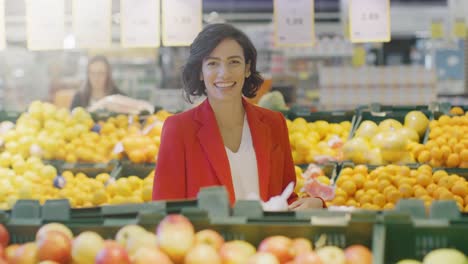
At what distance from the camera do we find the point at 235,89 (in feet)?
11.0

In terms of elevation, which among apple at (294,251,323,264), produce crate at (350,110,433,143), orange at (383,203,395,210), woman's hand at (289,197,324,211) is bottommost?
orange at (383,203,395,210)

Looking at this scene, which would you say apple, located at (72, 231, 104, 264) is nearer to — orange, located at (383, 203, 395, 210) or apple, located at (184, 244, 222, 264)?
apple, located at (184, 244, 222, 264)

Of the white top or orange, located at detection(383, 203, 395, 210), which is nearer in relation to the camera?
the white top

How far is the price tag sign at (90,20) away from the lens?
5.85 m

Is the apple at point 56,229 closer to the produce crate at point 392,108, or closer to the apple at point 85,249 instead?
the apple at point 85,249

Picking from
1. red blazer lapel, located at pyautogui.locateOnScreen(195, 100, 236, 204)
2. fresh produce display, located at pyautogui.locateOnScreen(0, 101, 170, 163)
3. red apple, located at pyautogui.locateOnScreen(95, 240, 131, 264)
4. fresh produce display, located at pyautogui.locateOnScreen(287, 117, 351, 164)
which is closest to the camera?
red apple, located at pyautogui.locateOnScreen(95, 240, 131, 264)

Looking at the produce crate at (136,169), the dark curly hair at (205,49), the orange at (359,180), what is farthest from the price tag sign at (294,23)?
the dark curly hair at (205,49)

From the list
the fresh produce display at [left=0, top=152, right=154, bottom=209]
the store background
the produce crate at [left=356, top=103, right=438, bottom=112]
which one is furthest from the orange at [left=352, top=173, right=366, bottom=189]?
the store background

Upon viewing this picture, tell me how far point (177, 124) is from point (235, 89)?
12.4 inches

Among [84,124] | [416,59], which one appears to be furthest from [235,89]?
[416,59]

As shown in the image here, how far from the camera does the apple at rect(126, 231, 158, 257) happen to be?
82.7 inches

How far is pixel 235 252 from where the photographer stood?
2068mm

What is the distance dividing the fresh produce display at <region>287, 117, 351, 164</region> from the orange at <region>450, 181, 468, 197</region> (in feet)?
4.05

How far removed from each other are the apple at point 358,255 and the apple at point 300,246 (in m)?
0.11
